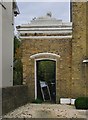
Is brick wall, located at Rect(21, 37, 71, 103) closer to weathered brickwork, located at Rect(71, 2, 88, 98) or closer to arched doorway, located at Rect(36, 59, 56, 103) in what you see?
weathered brickwork, located at Rect(71, 2, 88, 98)

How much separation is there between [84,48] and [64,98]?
3.28 meters

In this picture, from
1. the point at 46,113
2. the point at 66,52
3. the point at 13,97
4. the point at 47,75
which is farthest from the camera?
the point at 47,75

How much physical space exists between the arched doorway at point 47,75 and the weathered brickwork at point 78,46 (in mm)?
2088

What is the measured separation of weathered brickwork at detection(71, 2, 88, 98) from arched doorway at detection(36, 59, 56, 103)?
2088mm

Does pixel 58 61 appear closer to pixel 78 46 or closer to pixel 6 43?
pixel 78 46

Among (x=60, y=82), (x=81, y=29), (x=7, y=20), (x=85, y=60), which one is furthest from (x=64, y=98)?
(x=7, y=20)

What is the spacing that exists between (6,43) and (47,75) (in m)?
5.88

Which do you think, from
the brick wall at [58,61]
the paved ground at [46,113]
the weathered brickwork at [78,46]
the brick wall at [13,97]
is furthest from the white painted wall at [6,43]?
the weathered brickwork at [78,46]

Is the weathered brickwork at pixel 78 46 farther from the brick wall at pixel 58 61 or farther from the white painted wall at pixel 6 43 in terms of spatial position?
the white painted wall at pixel 6 43

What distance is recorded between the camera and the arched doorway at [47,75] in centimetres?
2510

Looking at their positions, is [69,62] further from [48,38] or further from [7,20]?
[7,20]

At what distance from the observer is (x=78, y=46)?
23.6m

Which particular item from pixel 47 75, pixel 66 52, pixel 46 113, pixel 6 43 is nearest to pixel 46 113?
pixel 46 113

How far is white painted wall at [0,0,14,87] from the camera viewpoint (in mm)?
20359
